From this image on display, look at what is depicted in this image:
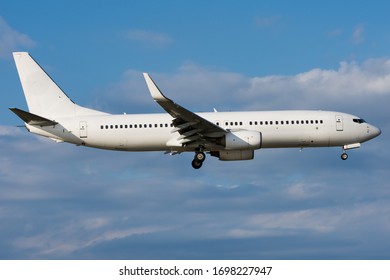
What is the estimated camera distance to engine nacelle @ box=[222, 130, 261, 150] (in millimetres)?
57312

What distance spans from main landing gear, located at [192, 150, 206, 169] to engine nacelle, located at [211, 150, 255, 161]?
153cm

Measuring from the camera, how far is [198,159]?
59.8m

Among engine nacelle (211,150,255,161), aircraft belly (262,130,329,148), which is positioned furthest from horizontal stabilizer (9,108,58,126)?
aircraft belly (262,130,329,148)

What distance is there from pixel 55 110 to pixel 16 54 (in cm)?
662

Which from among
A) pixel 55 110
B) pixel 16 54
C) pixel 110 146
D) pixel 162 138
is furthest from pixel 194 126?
pixel 16 54

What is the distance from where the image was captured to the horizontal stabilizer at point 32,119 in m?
58.5

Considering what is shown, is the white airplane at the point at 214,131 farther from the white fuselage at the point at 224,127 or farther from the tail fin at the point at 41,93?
the tail fin at the point at 41,93

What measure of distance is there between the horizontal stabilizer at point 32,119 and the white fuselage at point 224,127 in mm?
414

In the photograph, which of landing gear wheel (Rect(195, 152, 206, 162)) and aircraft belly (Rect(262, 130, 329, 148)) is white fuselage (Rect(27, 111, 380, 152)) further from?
landing gear wheel (Rect(195, 152, 206, 162))

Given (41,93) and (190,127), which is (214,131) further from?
(41,93)

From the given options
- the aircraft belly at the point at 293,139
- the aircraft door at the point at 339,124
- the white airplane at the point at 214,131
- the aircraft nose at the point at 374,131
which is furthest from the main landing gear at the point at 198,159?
the aircraft nose at the point at 374,131

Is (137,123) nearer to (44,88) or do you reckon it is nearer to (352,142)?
(44,88)

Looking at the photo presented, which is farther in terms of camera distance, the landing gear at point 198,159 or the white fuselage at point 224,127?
the landing gear at point 198,159

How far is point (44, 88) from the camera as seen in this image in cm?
6394
